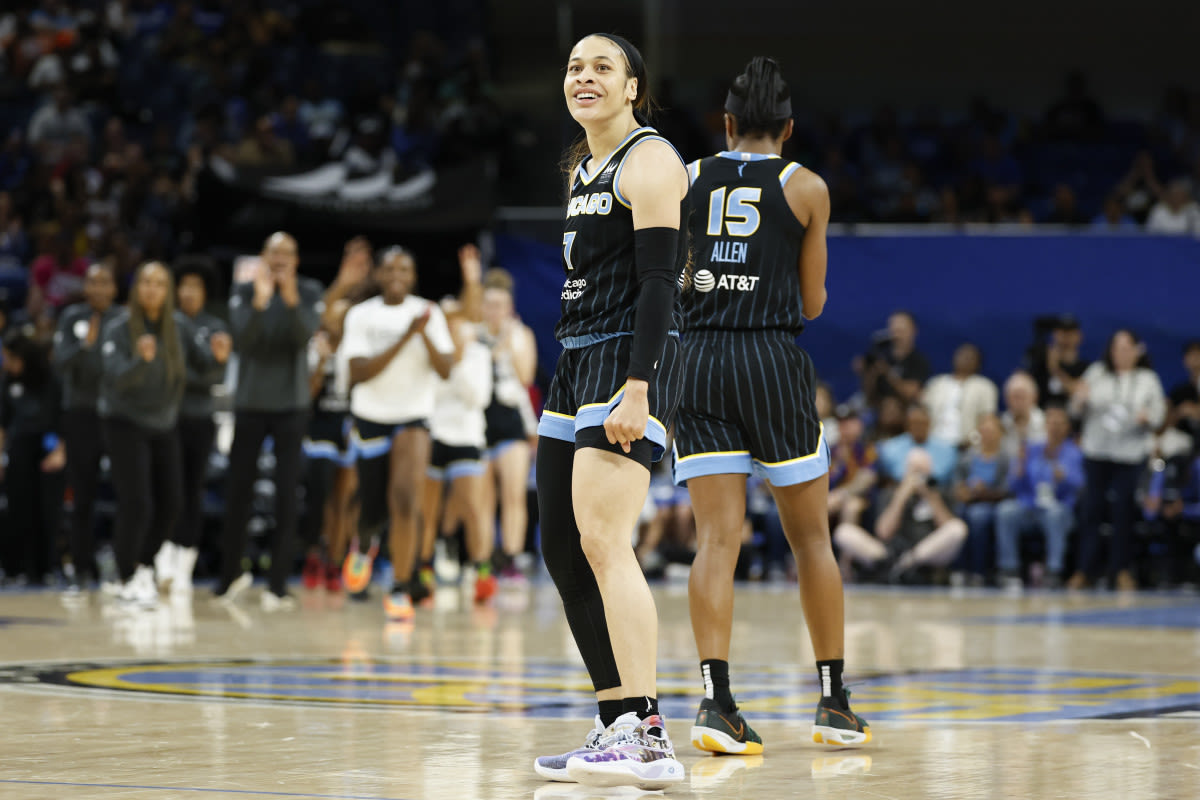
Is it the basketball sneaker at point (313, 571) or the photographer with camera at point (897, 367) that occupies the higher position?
the photographer with camera at point (897, 367)

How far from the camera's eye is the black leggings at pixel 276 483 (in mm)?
10938

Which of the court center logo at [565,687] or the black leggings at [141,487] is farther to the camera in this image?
the black leggings at [141,487]

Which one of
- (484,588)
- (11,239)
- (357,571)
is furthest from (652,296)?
(11,239)

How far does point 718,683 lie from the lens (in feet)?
16.7

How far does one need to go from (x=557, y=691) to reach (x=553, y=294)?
33.1 feet

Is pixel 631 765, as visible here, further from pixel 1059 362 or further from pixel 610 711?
pixel 1059 362

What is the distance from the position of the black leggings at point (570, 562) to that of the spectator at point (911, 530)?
9786 mm

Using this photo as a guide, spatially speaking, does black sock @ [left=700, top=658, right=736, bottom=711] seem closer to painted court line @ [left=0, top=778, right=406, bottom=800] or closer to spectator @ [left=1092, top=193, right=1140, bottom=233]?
painted court line @ [left=0, top=778, right=406, bottom=800]

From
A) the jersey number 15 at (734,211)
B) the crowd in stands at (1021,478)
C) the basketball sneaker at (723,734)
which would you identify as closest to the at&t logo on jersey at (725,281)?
the jersey number 15 at (734,211)

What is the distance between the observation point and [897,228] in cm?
1620

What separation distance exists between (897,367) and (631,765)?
37.2 ft

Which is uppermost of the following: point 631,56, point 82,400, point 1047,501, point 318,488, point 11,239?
point 11,239

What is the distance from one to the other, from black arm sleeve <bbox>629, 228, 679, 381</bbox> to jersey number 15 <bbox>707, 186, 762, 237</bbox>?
39.8 inches

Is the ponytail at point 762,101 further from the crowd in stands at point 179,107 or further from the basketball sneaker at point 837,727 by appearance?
the crowd in stands at point 179,107
